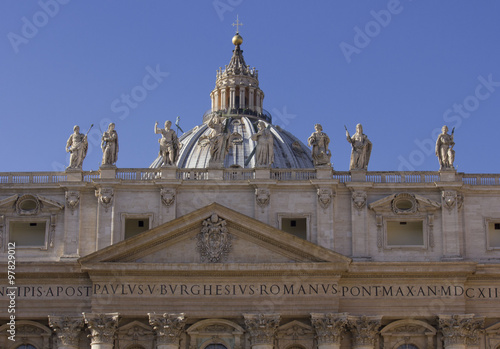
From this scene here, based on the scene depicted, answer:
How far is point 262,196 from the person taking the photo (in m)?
59.2

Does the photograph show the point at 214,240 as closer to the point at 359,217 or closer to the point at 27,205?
the point at 359,217

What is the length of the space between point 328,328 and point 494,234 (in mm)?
10149

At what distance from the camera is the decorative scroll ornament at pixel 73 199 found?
59281 millimetres

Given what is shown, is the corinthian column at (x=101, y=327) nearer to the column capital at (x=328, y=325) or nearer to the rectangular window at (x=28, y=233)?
the rectangular window at (x=28, y=233)

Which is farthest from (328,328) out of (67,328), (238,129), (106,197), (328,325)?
(238,129)

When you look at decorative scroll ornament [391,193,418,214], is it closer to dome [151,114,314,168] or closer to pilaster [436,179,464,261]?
pilaster [436,179,464,261]

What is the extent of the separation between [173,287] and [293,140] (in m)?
45.6

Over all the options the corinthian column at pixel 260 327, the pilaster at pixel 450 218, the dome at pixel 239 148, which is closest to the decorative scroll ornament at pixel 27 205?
the corinthian column at pixel 260 327

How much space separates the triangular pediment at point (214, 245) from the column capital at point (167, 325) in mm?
2535

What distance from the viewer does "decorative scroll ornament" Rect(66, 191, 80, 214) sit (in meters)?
59.3

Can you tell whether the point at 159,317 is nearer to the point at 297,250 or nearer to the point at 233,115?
the point at 297,250

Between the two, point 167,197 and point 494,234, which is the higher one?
point 167,197

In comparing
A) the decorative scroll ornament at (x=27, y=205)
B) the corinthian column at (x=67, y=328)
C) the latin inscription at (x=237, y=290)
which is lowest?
the corinthian column at (x=67, y=328)

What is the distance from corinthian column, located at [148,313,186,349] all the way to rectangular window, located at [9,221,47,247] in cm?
757
